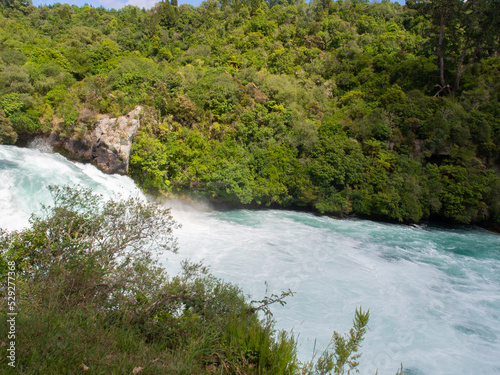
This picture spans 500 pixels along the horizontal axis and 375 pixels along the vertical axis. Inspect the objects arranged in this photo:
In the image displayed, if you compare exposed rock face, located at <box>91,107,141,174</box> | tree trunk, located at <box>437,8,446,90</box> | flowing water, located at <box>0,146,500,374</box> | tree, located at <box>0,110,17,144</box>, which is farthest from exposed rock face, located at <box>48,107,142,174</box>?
tree trunk, located at <box>437,8,446,90</box>

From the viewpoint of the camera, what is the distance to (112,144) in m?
16.1

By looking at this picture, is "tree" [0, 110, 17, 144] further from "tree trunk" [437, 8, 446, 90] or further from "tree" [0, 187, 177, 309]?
"tree trunk" [437, 8, 446, 90]

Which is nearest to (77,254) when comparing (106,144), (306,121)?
(106,144)

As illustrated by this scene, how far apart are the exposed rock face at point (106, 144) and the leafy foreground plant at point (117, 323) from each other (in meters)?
10.8

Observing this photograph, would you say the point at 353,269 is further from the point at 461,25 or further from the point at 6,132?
the point at 461,25

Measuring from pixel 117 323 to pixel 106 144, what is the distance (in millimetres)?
14219

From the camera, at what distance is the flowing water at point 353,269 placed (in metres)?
7.94

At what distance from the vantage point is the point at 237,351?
368 cm

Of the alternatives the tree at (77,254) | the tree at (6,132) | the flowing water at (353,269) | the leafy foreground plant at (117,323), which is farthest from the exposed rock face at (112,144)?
the leafy foreground plant at (117,323)

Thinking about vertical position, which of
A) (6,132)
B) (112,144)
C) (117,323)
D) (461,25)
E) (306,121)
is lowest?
(117,323)

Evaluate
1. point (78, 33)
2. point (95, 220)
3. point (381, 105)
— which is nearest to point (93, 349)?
point (95, 220)

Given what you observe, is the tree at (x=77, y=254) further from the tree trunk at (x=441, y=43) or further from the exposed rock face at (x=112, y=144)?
Answer: the tree trunk at (x=441, y=43)

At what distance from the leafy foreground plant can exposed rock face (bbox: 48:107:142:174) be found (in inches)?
424

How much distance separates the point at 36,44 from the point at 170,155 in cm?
2292
